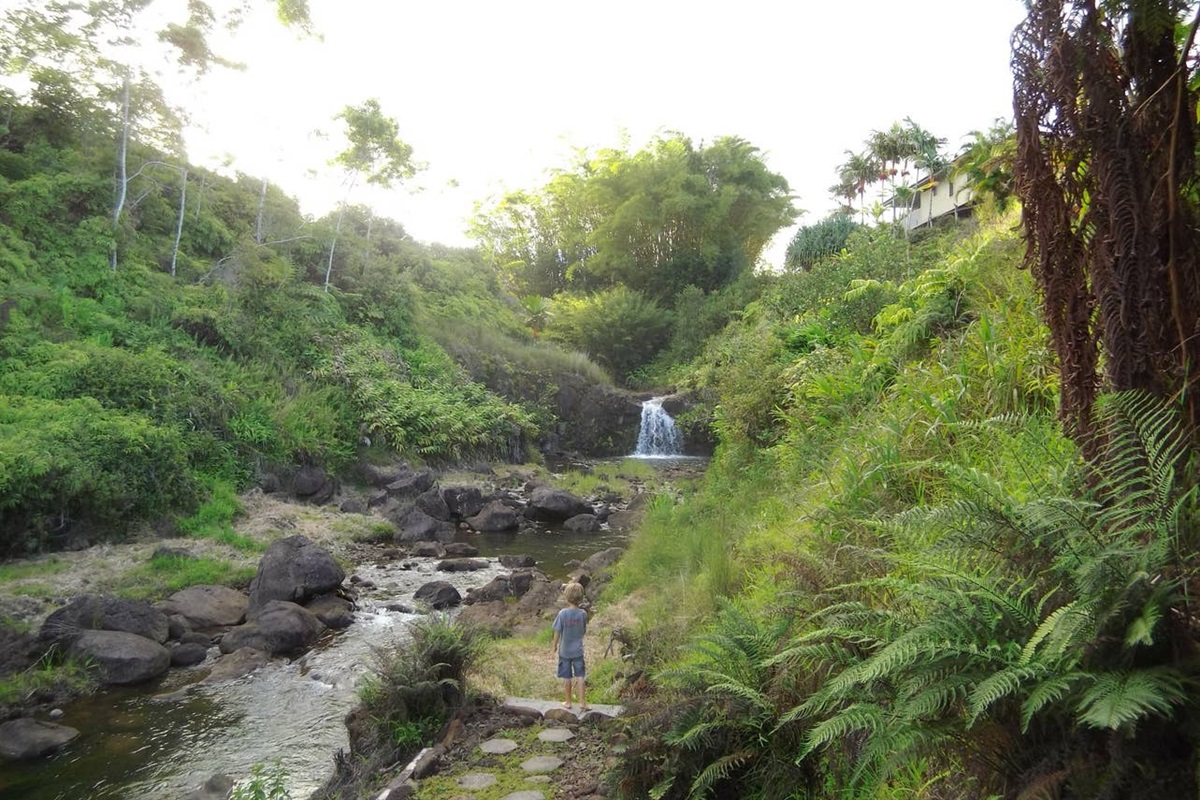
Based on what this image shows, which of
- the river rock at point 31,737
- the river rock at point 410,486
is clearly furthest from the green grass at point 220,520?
the river rock at point 31,737

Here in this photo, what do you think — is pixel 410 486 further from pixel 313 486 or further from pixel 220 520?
pixel 220 520

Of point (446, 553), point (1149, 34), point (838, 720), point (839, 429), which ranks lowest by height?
point (446, 553)

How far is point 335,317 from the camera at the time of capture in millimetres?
24781

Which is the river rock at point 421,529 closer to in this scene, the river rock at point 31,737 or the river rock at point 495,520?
the river rock at point 495,520

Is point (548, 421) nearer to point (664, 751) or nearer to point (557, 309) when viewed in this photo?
point (557, 309)

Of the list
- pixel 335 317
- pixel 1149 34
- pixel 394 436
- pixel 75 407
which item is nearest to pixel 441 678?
pixel 1149 34

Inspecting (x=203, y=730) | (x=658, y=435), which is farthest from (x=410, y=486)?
(x=658, y=435)

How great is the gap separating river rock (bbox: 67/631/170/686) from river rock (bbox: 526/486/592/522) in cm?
992

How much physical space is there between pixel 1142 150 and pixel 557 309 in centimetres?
3578

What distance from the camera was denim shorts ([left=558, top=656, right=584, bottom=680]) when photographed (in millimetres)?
6258

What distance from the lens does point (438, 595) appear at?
1158cm

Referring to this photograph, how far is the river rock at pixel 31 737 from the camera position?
6910mm

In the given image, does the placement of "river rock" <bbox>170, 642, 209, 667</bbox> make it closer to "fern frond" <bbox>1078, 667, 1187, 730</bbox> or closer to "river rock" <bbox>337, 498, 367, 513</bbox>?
"river rock" <bbox>337, 498, 367, 513</bbox>

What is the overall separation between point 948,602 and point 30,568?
13095 millimetres
